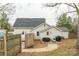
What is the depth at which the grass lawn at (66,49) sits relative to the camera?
3.99 feet

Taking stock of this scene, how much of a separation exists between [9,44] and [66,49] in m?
0.44

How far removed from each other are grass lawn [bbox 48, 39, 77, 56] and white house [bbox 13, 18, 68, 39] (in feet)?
0.18

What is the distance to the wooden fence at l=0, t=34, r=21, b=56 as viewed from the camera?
1.22m

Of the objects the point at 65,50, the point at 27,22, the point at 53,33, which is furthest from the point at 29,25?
the point at 65,50

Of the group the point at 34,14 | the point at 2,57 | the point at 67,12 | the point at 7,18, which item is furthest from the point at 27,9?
the point at 2,57

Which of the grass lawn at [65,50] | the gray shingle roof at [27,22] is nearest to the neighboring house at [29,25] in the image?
the gray shingle roof at [27,22]

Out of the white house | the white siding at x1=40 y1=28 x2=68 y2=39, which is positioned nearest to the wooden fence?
the white house

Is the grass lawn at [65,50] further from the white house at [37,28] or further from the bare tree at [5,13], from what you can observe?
the bare tree at [5,13]

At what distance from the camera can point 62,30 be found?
3.99 feet

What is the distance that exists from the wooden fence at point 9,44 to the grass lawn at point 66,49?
0.27 m

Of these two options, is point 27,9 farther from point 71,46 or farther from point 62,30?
point 71,46

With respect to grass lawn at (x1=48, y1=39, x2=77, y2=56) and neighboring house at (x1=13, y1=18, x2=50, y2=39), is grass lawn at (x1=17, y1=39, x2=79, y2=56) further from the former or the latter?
neighboring house at (x1=13, y1=18, x2=50, y2=39)

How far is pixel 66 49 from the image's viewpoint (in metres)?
1.23

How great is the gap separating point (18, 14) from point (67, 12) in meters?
0.37
